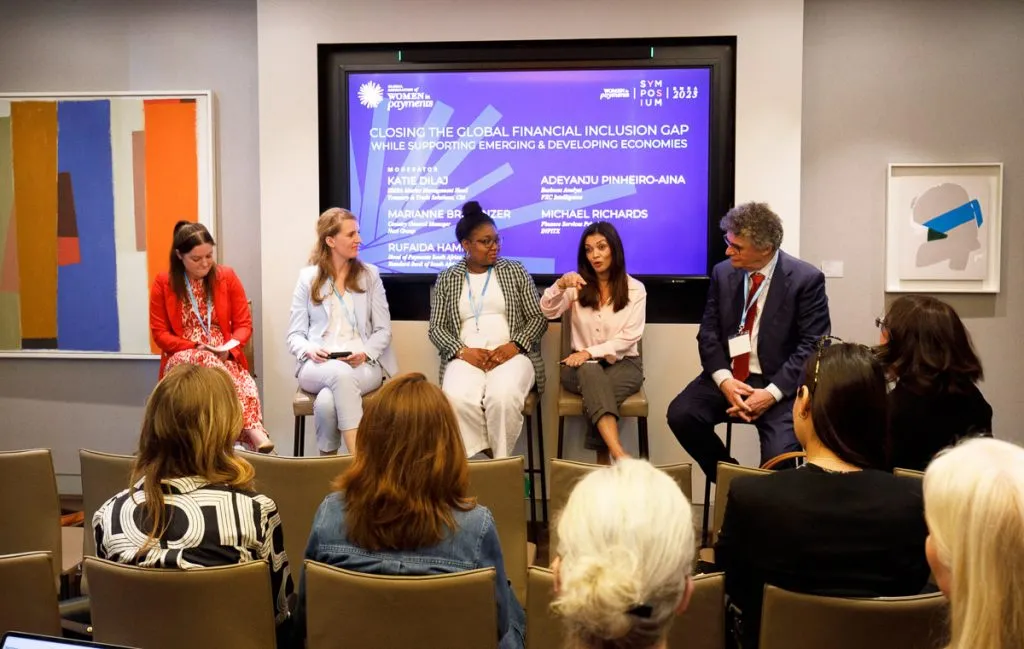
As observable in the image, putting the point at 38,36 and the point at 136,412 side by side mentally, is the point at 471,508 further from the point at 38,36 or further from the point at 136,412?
the point at 38,36

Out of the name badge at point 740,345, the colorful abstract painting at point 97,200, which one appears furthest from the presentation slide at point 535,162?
the colorful abstract painting at point 97,200

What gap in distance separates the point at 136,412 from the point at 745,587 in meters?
4.53

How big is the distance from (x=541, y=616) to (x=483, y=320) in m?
3.04

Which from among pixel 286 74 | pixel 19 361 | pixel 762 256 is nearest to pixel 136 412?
pixel 19 361

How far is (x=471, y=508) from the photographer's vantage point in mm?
2076

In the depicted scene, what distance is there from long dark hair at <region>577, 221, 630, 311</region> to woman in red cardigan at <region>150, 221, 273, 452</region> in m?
1.78

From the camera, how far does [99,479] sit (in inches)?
109

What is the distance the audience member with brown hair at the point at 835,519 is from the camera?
2016 millimetres

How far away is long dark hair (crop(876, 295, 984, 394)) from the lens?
3.11 meters

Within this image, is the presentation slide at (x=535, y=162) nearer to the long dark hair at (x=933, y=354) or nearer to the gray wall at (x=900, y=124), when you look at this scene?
the gray wall at (x=900, y=124)

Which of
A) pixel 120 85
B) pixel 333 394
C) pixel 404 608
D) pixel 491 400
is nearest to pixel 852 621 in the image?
pixel 404 608

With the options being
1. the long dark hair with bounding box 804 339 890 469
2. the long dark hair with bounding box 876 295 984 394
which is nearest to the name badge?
the long dark hair with bounding box 876 295 984 394

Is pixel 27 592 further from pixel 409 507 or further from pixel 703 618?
pixel 703 618

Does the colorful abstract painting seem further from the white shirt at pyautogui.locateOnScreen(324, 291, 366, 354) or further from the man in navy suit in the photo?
the man in navy suit
